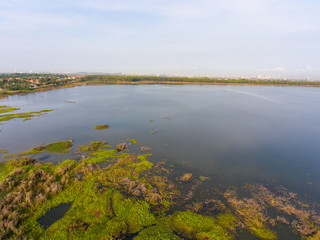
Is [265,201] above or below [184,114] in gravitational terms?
below

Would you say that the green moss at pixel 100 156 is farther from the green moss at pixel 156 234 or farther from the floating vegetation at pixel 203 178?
the floating vegetation at pixel 203 178

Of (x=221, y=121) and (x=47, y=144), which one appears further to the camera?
(x=221, y=121)

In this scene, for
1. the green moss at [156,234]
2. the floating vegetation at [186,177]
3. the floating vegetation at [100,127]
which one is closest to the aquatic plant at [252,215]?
the floating vegetation at [186,177]

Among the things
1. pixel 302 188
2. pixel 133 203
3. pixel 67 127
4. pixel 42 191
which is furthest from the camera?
pixel 67 127

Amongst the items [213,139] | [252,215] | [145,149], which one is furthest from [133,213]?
[213,139]

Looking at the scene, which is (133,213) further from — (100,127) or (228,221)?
(100,127)

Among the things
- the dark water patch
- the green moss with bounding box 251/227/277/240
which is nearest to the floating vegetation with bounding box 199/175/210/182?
the green moss with bounding box 251/227/277/240

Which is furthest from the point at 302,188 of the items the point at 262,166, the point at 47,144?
the point at 47,144

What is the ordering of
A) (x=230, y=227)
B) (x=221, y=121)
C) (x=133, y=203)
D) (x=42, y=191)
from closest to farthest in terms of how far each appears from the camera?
(x=230, y=227), (x=133, y=203), (x=42, y=191), (x=221, y=121)

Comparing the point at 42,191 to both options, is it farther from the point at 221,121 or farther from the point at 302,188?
the point at 221,121
